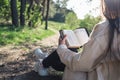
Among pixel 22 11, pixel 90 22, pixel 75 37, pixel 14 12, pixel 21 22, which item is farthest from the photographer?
pixel 21 22

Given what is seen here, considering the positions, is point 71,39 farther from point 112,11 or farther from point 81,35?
point 112,11

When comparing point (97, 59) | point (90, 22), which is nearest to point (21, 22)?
point (90, 22)

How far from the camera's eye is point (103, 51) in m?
3.44

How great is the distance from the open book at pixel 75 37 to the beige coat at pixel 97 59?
429 mm

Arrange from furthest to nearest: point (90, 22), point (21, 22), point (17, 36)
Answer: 1. point (21, 22)
2. point (90, 22)
3. point (17, 36)

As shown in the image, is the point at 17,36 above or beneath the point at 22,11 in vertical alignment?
above

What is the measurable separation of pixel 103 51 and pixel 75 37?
110 centimetres

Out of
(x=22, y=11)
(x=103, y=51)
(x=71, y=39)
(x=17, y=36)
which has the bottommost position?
(x=22, y=11)

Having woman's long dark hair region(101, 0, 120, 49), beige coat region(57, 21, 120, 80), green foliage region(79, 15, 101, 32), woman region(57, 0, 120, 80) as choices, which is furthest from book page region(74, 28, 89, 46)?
green foliage region(79, 15, 101, 32)

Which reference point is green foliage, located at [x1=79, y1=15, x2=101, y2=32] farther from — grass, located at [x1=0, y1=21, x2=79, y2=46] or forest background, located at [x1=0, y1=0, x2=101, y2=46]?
grass, located at [x1=0, y1=21, x2=79, y2=46]

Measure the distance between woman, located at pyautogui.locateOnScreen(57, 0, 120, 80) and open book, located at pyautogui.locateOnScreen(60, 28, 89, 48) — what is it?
21.7 inches

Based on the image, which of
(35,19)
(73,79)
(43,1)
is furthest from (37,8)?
(73,79)

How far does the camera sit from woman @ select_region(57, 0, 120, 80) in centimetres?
329

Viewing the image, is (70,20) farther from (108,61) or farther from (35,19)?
(108,61)
